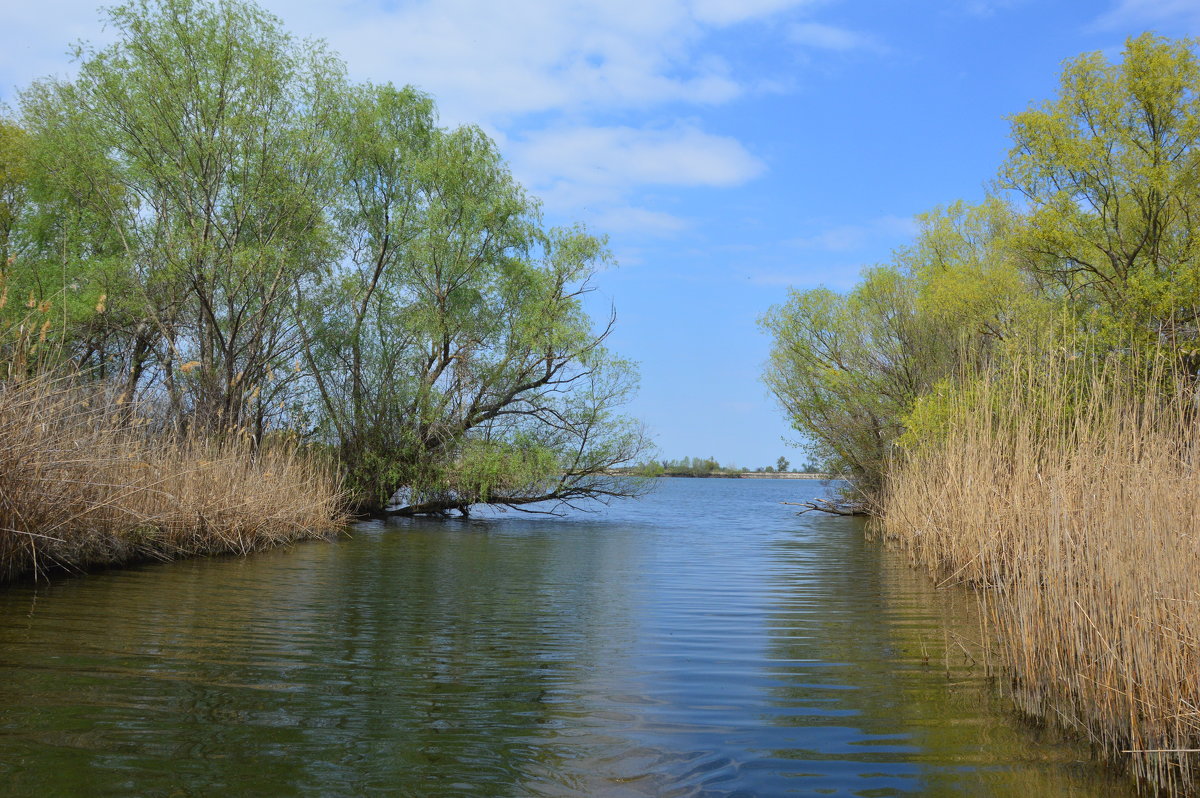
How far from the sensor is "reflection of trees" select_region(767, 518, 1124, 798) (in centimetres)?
362

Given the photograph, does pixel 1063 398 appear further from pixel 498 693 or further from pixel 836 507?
pixel 836 507

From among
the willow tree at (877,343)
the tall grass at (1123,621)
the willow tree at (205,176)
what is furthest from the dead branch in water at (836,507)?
the tall grass at (1123,621)

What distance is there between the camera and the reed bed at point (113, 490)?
7.88 m

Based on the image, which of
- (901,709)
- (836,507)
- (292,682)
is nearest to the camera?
(901,709)

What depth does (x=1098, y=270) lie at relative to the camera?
19250 millimetres

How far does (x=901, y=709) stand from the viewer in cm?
465

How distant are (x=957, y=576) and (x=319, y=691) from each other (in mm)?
8245

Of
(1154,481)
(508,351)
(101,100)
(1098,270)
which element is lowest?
(1154,481)

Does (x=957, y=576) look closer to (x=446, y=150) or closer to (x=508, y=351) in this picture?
(x=508, y=351)

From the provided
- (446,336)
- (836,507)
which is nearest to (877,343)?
(836,507)

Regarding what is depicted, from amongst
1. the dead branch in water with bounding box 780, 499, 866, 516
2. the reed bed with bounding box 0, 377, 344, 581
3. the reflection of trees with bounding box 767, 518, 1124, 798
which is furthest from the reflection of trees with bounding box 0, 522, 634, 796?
the dead branch in water with bounding box 780, 499, 866, 516

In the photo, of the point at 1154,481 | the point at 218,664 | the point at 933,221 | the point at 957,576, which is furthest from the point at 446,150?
the point at 1154,481

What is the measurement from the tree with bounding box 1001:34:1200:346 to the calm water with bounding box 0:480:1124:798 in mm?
11883

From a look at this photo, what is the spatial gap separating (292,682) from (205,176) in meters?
16.1
